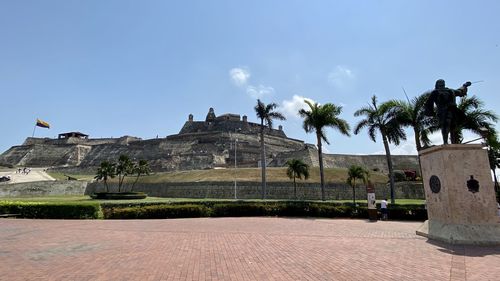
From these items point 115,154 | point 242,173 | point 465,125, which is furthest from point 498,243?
point 115,154

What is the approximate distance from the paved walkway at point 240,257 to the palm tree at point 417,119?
1392cm

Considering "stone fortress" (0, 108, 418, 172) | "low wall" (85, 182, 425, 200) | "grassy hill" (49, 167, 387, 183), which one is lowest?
"low wall" (85, 182, 425, 200)

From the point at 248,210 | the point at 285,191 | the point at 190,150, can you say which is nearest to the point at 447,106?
the point at 248,210

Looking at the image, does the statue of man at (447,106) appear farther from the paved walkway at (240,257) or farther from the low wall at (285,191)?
the low wall at (285,191)

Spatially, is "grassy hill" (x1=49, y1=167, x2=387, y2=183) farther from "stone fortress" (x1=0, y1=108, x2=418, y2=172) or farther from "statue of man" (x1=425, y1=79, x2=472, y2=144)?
"statue of man" (x1=425, y1=79, x2=472, y2=144)

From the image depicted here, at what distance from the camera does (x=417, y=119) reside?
2502cm

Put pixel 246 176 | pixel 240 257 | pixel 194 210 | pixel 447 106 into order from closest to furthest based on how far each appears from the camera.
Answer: pixel 240 257
pixel 447 106
pixel 194 210
pixel 246 176

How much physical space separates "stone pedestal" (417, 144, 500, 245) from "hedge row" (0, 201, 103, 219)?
17.4 m

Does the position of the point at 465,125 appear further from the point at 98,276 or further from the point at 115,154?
the point at 115,154

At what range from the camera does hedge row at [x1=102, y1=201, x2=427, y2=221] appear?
2053 centimetres

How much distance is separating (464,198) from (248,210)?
42.6 feet

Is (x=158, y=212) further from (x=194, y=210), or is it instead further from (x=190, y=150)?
(x=190, y=150)

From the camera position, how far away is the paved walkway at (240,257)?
7.11 metres

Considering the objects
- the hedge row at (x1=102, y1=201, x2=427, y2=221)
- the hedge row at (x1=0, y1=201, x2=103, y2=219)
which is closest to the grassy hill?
the hedge row at (x1=102, y1=201, x2=427, y2=221)
